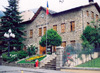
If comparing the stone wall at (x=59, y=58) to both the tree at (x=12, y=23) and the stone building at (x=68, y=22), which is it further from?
the tree at (x=12, y=23)

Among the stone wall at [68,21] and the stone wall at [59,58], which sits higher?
the stone wall at [68,21]

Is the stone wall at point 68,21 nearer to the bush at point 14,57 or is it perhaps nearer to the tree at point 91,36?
the tree at point 91,36

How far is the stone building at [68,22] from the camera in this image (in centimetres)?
2203

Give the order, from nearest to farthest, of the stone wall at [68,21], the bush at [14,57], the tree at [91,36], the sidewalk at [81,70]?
the sidewalk at [81,70] < the tree at [91,36] < the bush at [14,57] < the stone wall at [68,21]

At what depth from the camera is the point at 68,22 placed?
23250 mm

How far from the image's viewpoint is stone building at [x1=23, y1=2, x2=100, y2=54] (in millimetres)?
22031

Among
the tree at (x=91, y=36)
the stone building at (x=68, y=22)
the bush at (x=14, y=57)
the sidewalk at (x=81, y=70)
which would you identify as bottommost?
the sidewalk at (x=81, y=70)

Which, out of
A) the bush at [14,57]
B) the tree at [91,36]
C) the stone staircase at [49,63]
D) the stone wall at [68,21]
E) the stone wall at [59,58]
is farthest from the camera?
the stone wall at [68,21]

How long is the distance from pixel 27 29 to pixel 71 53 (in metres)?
17.6

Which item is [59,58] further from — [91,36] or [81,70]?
[91,36]

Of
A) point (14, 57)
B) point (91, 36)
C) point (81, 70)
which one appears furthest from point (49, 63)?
point (91, 36)

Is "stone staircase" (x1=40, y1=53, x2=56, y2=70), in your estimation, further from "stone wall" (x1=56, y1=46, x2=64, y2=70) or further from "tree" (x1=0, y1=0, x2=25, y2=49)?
"tree" (x1=0, y1=0, x2=25, y2=49)

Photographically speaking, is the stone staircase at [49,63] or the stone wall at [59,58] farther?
the stone staircase at [49,63]

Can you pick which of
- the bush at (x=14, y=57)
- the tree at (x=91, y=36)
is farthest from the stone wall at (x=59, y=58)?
the bush at (x=14, y=57)
